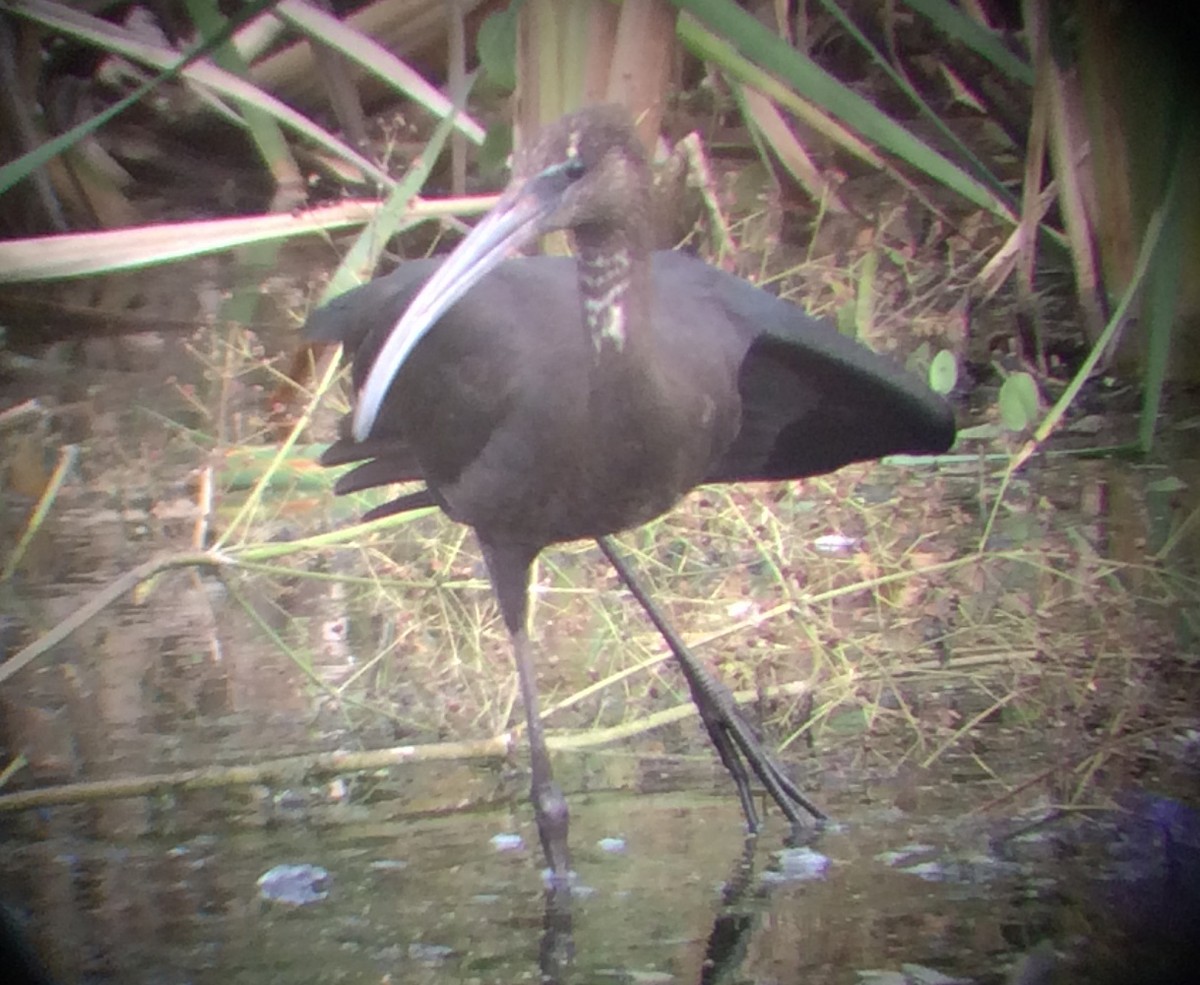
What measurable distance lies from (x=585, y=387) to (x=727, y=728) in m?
0.24

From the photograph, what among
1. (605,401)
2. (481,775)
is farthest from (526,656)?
(605,401)

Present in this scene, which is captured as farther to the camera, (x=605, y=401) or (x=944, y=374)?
(x=944, y=374)

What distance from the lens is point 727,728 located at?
3.58 feet

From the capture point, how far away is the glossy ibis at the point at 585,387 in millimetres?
966

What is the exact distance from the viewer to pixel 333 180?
1064mm

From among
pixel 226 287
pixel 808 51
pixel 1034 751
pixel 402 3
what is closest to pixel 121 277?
pixel 226 287

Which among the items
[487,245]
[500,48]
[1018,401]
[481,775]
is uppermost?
[500,48]

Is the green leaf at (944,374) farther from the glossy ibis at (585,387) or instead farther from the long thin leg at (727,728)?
the long thin leg at (727,728)

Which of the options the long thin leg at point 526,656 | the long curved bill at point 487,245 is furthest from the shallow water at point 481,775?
the long curved bill at point 487,245

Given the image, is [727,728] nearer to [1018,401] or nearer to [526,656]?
[526,656]

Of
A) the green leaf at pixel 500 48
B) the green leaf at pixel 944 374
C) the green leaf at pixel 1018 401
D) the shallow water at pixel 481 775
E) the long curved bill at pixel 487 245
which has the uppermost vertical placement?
the green leaf at pixel 500 48

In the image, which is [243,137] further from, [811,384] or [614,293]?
[811,384]

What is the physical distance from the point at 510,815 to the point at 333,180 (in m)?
0.41

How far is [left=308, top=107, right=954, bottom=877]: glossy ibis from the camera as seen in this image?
97cm
